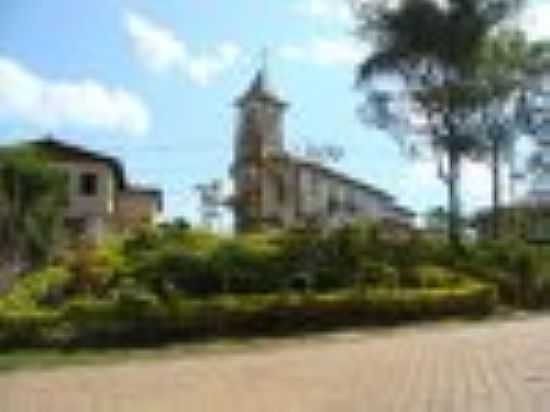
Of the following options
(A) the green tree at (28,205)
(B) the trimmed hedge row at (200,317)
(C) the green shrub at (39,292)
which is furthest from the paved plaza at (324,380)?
(A) the green tree at (28,205)

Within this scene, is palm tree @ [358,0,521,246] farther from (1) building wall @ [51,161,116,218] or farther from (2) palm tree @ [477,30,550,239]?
(1) building wall @ [51,161,116,218]

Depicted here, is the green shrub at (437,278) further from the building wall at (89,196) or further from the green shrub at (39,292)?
the building wall at (89,196)

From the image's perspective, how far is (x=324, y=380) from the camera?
18984 mm

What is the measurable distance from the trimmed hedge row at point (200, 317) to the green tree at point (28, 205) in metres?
19.9

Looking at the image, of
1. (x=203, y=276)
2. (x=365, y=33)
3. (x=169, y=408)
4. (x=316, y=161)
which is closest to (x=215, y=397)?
(x=169, y=408)

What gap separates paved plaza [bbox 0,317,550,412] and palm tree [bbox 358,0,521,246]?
46.1 feet

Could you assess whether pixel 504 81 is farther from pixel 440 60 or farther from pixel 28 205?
pixel 28 205

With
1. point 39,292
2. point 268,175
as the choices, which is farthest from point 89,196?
point 39,292

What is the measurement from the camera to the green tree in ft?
159

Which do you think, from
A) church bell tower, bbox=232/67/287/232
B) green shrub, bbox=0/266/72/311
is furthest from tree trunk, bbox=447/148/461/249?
green shrub, bbox=0/266/72/311

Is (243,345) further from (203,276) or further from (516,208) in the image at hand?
(516,208)

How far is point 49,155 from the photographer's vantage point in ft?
212

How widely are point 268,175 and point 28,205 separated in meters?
8.57

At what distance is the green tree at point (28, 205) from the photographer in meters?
48.5
